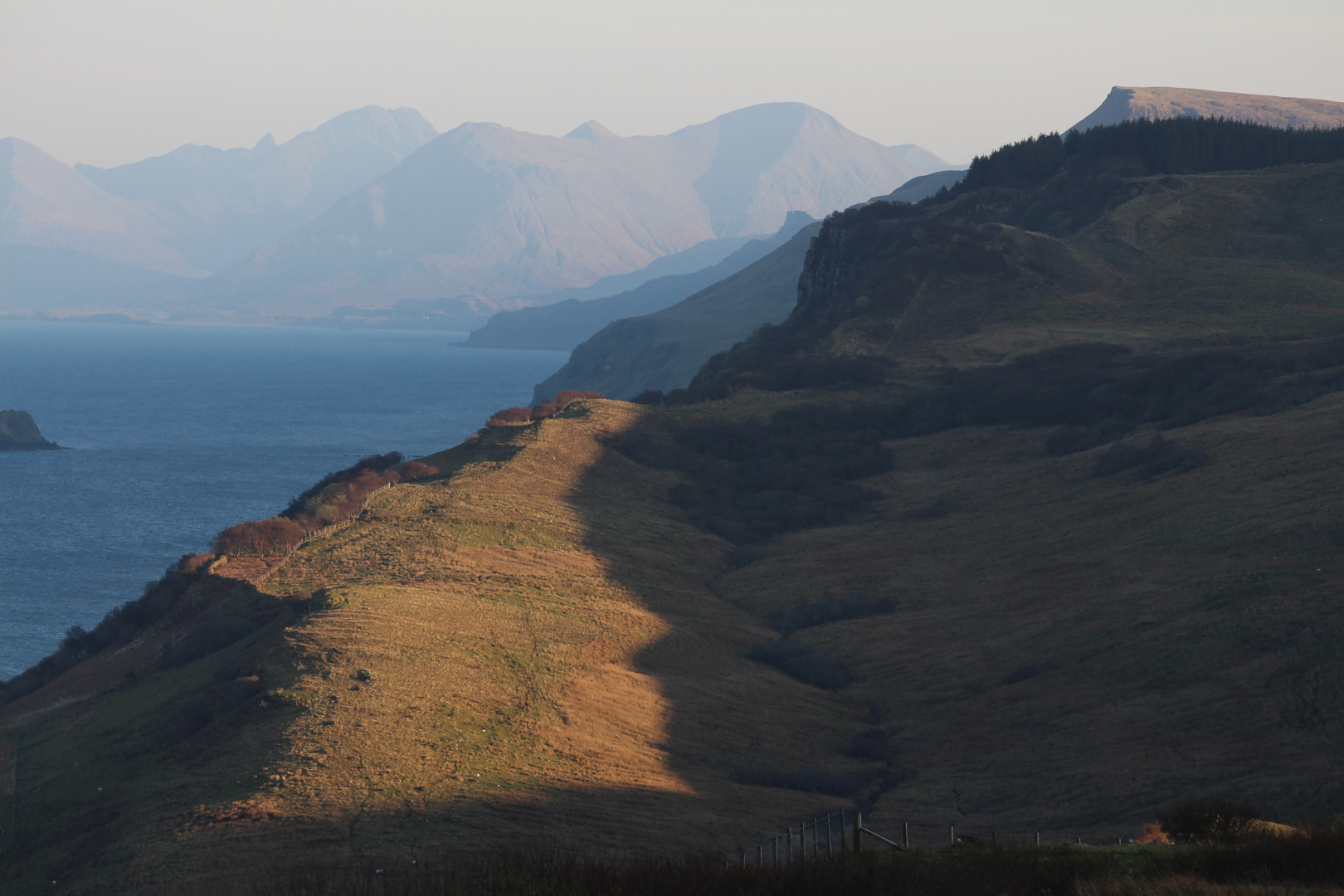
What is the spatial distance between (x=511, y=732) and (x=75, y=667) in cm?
2696

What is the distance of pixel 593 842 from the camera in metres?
22.3

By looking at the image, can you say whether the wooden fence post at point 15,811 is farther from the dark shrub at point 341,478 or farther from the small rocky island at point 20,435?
the small rocky island at point 20,435

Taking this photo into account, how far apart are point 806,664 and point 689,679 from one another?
5270mm

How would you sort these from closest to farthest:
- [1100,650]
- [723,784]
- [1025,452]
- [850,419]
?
[723,784], [1100,650], [1025,452], [850,419]

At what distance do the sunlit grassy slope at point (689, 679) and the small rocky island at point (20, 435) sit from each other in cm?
10956

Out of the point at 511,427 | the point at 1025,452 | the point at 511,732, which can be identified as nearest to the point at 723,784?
the point at 511,732

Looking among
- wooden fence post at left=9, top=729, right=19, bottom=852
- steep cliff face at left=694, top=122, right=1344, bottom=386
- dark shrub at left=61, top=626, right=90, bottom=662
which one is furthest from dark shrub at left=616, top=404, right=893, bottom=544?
wooden fence post at left=9, top=729, right=19, bottom=852

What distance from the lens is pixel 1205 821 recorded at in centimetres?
1780

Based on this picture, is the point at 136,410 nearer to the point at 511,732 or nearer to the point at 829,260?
the point at 829,260

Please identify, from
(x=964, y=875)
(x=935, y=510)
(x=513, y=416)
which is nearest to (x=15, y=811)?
(x=964, y=875)

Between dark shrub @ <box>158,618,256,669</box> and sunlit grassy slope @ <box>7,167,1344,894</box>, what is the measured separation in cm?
117

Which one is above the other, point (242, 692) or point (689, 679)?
point (242, 692)

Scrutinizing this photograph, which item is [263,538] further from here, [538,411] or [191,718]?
[538,411]

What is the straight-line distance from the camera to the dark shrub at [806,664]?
123ft
